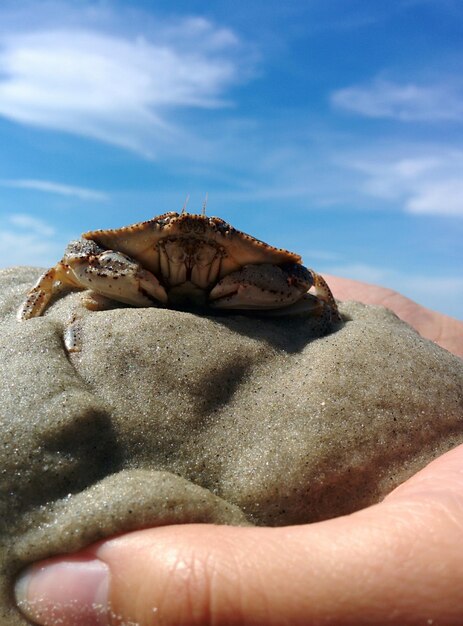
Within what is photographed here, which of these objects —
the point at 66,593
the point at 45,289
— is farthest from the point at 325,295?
the point at 66,593

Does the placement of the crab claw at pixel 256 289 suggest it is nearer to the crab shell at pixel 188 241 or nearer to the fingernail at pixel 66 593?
the crab shell at pixel 188 241

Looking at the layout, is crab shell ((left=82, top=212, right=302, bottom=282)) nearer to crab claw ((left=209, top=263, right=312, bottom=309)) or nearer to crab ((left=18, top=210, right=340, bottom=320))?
crab ((left=18, top=210, right=340, bottom=320))

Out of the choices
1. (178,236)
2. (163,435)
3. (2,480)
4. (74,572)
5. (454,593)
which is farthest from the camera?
(178,236)

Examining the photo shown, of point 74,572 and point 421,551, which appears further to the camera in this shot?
point 74,572

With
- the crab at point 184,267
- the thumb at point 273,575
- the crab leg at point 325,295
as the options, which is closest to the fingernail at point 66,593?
the thumb at point 273,575

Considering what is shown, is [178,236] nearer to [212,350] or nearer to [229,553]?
[212,350]

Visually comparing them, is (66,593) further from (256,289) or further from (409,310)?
(409,310)

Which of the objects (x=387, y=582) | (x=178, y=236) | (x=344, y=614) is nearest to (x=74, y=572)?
(x=344, y=614)
